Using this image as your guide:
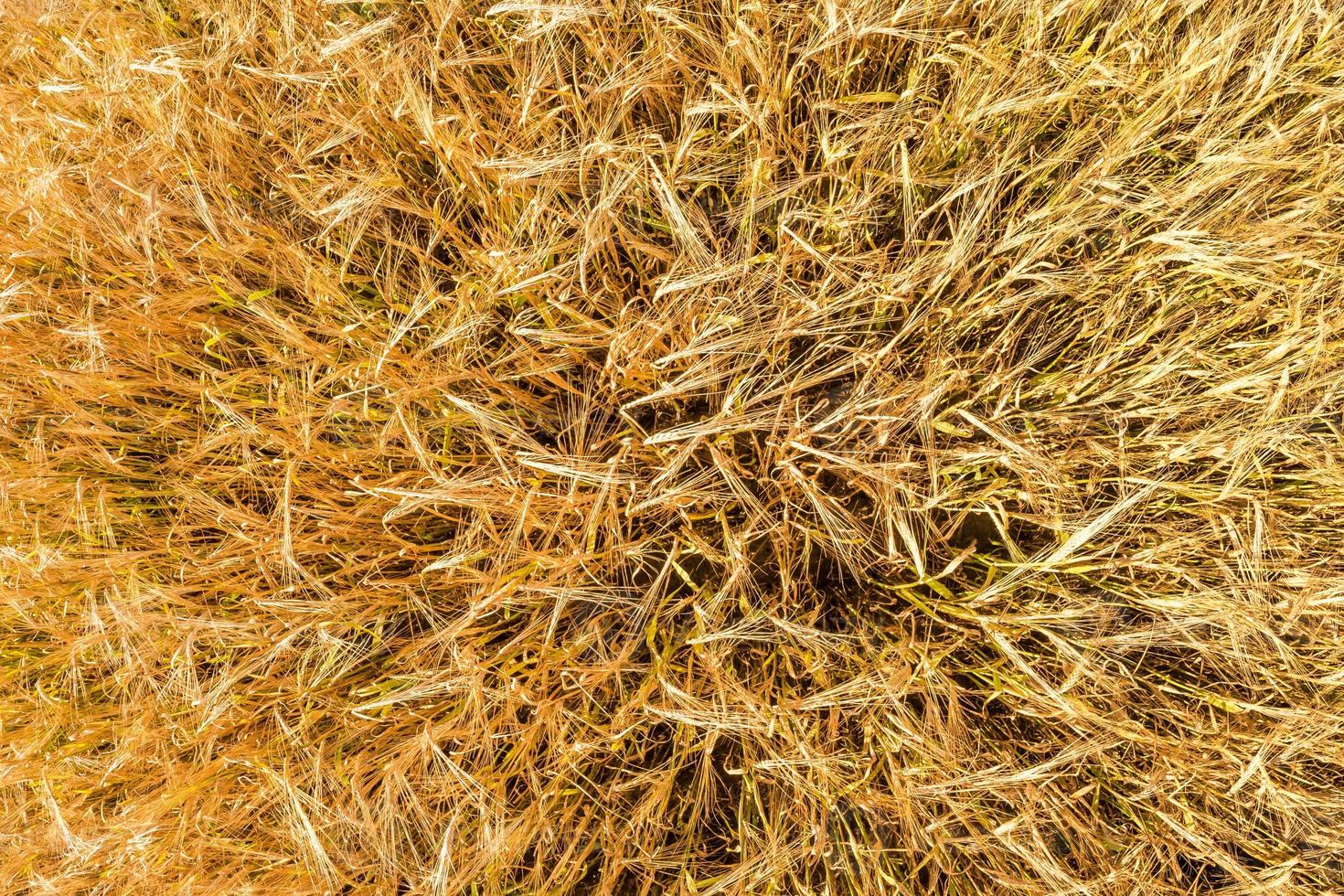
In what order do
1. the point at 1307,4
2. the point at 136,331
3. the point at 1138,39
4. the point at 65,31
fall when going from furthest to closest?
the point at 65,31, the point at 136,331, the point at 1138,39, the point at 1307,4

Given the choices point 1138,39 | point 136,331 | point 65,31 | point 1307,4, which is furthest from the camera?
point 65,31

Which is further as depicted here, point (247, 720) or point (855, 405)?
point (247, 720)

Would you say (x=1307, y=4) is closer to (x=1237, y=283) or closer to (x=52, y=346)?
(x=1237, y=283)

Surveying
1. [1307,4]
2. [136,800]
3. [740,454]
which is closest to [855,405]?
[740,454]

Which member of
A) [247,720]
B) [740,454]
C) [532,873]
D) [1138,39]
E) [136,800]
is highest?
[1138,39]

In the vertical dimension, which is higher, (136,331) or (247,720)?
(136,331)

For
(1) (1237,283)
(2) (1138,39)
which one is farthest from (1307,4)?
(1) (1237,283)

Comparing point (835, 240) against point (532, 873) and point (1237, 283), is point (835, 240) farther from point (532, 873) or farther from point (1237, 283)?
point (532, 873)
